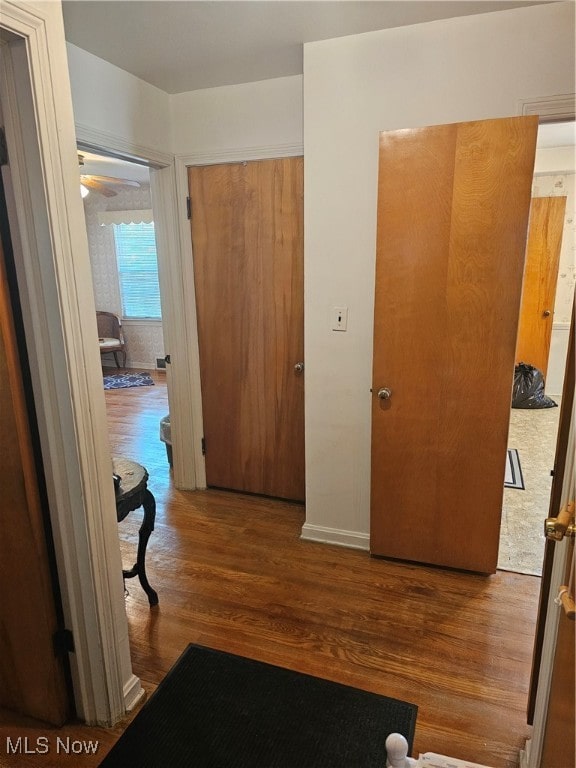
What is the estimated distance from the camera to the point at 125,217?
634 centimetres

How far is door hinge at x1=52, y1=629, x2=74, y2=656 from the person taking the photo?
5.10 feet

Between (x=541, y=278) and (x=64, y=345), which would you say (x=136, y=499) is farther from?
(x=541, y=278)

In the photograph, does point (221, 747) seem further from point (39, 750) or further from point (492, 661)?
point (492, 661)

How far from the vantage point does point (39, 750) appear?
1530mm

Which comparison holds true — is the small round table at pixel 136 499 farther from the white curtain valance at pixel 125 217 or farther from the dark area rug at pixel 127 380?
the white curtain valance at pixel 125 217

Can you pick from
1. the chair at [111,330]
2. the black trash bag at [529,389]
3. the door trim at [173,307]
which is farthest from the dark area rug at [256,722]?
the chair at [111,330]

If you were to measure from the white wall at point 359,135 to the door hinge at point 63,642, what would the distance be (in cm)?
141

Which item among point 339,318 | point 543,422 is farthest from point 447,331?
point 543,422

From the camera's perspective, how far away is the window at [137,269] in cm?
646

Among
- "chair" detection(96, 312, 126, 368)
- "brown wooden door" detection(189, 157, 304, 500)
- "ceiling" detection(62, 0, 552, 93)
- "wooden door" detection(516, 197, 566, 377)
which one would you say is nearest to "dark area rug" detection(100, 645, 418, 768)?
"brown wooden door" detection(189, 157, 304, 500)

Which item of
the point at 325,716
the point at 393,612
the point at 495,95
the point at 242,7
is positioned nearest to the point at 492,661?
the point at 393,612

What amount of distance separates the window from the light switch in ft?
15.1

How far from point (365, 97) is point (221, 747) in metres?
2.59

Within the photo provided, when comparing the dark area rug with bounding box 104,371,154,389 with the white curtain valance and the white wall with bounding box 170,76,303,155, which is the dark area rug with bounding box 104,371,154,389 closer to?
the white curtain valance
